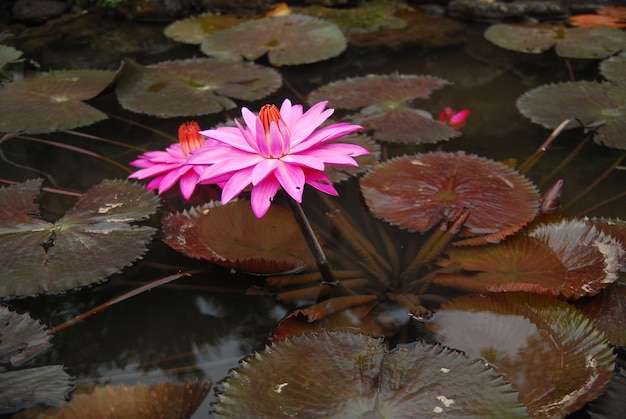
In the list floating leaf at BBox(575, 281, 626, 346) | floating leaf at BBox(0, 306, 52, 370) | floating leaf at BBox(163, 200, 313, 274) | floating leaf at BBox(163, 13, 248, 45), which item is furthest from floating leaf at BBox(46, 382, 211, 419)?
floating leaf at BBox(163, 13, 248, 45)

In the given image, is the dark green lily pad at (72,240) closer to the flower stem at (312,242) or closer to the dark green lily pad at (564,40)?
the flower stem at (312,242)

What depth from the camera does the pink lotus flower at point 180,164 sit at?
59.4 inches

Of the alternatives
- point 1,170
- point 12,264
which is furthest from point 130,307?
point 1,170

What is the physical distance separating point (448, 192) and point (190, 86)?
128cm

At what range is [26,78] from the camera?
95.9 inches

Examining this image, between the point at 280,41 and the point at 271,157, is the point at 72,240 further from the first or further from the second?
the point at 280,41

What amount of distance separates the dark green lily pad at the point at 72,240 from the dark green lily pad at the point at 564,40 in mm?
2220

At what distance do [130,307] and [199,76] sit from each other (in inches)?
53.6

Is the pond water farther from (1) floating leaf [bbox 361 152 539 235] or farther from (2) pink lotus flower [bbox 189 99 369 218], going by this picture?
(2) pink lotus flower [bbox 189 99 369 218]

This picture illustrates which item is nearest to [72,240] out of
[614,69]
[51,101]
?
[51,101]

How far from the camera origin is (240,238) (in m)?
1.52

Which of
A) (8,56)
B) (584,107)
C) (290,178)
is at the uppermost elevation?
(290,178)

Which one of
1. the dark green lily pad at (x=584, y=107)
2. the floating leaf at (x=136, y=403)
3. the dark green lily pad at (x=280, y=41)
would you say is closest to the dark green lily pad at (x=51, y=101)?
the dark green lily pad at (x=280, y=41)

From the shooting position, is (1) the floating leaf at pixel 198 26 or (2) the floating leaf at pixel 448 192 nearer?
(2) the floating leaf at pixel 448 192
